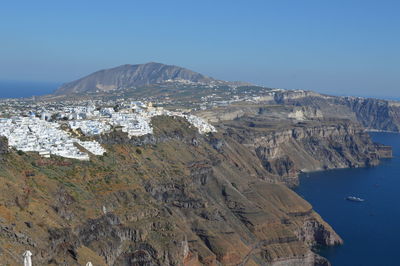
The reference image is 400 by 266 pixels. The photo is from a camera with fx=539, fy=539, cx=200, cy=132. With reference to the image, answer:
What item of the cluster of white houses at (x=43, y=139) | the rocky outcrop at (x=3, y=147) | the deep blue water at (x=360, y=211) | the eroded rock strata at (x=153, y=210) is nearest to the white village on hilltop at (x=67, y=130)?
the cluster of white houses at (x=43, y=139)

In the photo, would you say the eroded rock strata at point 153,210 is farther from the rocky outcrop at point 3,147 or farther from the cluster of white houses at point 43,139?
the cluster of white houses at point 43,139

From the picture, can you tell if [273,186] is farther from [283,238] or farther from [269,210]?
[283,238]

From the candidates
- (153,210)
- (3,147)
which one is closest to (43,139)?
(3,147)

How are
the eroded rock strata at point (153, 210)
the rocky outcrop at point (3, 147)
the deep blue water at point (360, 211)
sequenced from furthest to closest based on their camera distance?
the deep blue water at point (360, 211), the rocky outcrop at point (3, 147), the eroded rock strata at point (153, 210)

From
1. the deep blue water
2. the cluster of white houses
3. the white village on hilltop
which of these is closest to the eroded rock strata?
the cluster of white houses

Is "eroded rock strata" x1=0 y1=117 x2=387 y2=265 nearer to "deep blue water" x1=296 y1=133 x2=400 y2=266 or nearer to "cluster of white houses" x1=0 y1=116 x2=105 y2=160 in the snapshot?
"cluster of white houses" x1=0 y1=116 x2=105 y2=160

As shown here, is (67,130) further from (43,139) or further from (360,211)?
(360,211)
